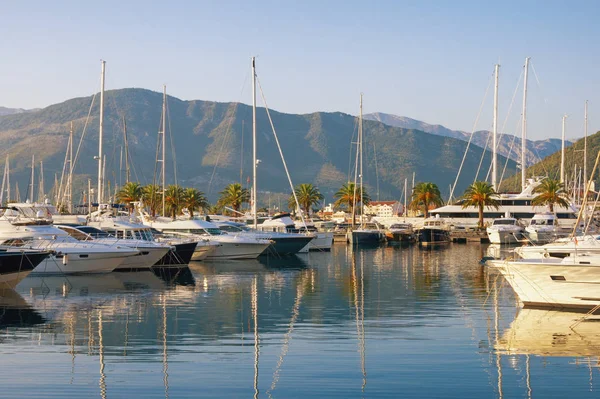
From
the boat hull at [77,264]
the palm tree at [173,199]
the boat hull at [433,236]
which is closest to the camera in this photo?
the boat hull at [77,264]

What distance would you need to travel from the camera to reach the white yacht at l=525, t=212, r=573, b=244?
271 ft

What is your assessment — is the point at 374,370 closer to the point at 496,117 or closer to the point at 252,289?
the point at 252,289

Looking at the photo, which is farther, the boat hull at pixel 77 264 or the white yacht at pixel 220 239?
the white yacht at pixel 220 239

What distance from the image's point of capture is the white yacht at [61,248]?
44031 millimetres

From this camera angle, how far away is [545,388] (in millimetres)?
18516

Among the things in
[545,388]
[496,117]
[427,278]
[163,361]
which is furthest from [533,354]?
[496,117]

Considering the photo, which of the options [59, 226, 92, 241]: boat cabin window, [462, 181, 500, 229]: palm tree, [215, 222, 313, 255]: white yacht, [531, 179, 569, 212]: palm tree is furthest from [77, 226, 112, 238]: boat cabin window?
[531, 179, 569, 212]: palm tree

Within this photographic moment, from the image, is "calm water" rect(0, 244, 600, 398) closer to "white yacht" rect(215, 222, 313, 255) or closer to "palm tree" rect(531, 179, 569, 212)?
"white yacht" rect(215, 222, 313, 255)

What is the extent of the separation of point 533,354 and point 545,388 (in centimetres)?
387

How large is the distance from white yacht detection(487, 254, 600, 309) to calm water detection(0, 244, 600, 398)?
971 mm

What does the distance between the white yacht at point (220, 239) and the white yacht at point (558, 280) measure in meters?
31.3

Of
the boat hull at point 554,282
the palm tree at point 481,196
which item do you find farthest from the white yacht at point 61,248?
the palm tree at point 481,196

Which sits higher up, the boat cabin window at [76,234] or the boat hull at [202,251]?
the boat cabin window at [76,234]

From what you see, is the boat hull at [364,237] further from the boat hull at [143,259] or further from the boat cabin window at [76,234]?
the boat cabin window at [76,234]
